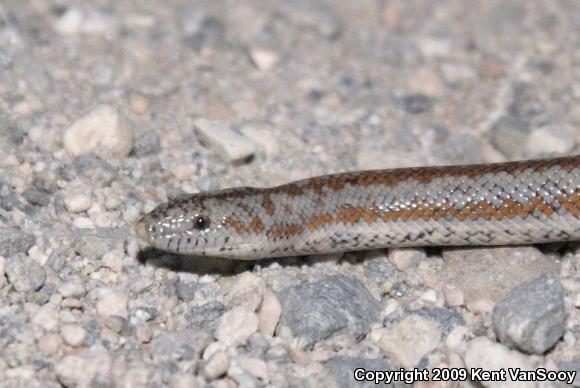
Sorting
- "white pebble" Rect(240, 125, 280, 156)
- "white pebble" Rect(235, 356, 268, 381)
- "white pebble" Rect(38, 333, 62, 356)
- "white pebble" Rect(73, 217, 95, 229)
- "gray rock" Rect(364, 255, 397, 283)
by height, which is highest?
"white pebble" Rect(235, 356, 268, 381)

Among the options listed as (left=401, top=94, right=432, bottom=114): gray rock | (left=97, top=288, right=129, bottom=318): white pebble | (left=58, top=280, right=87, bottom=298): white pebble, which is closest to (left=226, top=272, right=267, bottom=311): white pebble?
(left=97, top=288, right=129, bottom=318): white pebble

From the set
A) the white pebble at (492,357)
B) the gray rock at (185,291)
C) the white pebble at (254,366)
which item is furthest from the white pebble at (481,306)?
the gray rock at (185,291)

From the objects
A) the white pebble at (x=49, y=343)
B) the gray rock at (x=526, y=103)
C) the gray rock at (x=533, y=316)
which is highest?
the gray rock at (x=533, y=316)

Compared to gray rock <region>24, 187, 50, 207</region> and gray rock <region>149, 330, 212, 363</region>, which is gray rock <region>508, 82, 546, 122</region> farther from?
gray rock <region>24, 187, 50, 207</region>

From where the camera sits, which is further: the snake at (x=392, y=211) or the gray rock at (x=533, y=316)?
the snake at (x=392, y=211)

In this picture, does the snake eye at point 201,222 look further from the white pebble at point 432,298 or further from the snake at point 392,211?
the white pebble at point 432,298

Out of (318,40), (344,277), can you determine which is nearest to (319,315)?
(344,277)
